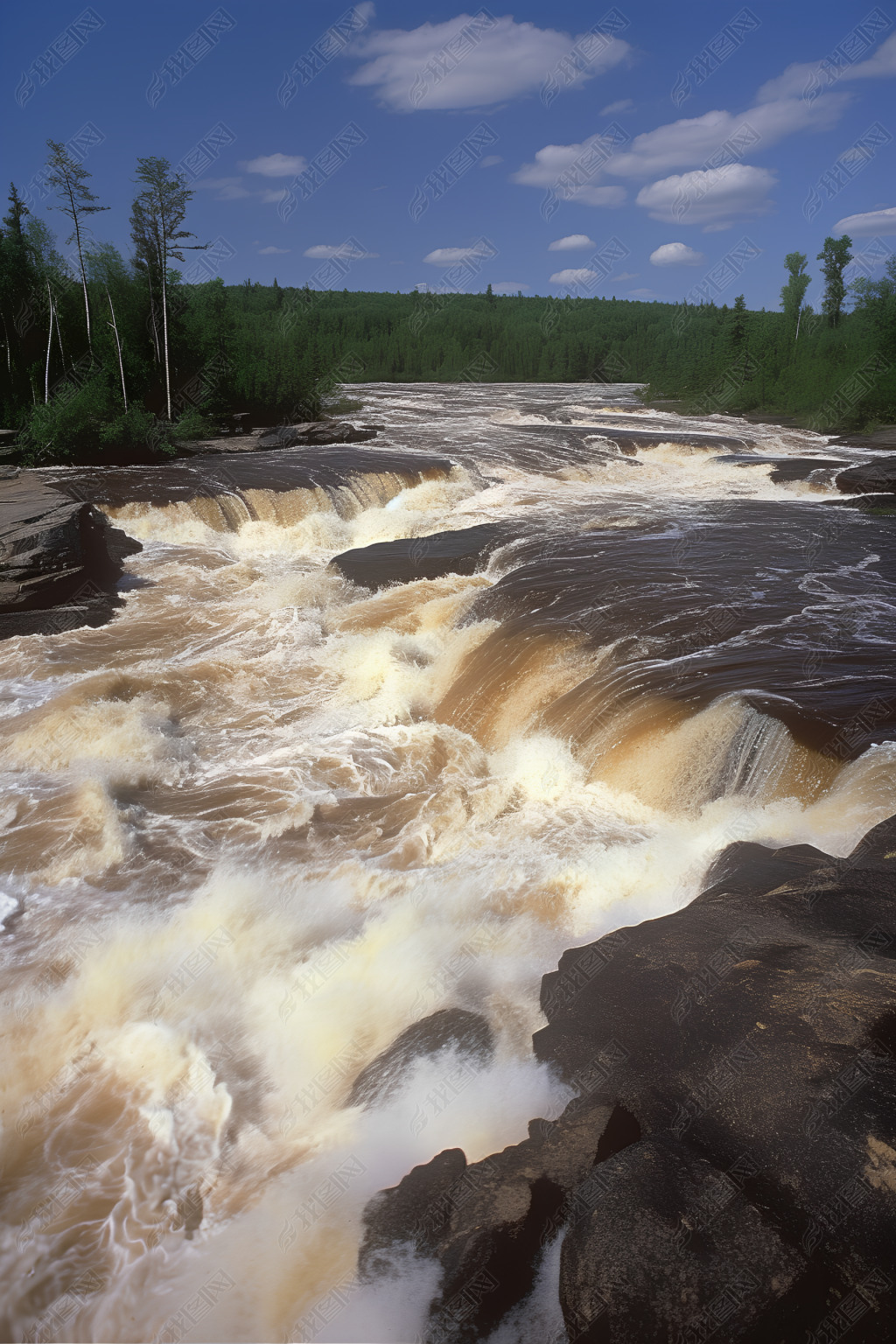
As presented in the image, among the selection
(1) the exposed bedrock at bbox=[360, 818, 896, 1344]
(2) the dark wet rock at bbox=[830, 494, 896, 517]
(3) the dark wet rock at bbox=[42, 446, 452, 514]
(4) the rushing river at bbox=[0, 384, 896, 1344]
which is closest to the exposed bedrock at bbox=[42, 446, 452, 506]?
(3) the dark wet rock at bbox=[42, 446, 452, 514]

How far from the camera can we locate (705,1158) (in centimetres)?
347

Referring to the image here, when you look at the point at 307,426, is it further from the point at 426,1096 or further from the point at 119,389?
the point at 426,1096

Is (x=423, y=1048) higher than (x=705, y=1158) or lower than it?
lower

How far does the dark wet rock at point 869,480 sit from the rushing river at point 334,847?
6.83 m

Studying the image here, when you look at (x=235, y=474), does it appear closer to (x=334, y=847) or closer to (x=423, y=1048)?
(x=334, y=847)

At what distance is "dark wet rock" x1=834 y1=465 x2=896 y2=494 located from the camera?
20750 millimetres

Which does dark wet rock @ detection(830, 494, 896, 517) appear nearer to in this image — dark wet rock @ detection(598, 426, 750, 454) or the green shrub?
dark wet rock @ detection(598, 426, 750, 454)

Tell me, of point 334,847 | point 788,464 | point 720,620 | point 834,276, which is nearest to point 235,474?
point 720,620

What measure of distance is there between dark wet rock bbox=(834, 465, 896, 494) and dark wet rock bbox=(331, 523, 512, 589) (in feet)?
36.9

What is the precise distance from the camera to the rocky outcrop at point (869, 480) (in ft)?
68.1

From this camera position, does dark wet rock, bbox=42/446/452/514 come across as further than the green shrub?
No

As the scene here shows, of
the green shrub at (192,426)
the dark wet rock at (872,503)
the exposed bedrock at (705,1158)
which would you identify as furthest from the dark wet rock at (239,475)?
the exposed bedrock at (705,1158)

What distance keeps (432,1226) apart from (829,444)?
32.4 metres

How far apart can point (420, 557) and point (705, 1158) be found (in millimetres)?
12058
